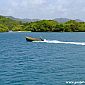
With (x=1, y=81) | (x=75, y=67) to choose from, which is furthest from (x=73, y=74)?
(x=1, y=81)

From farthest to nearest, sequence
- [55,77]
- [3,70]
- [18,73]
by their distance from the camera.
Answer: [3,70] < [18,73] < [55,77]

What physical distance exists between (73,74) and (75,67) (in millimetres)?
5492

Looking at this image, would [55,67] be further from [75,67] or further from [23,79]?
[23,79]

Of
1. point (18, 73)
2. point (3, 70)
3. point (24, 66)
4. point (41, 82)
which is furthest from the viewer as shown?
point (24, 66)

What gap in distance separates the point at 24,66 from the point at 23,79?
9851 millimetres

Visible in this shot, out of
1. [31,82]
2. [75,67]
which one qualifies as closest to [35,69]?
[75,67]

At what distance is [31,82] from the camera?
105 feet

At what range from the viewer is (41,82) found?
31.8 meters

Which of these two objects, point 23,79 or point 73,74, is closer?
point 23,79

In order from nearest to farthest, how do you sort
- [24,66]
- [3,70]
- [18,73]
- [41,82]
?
[41,82] → [18,73] → [3,70] → [24,66]

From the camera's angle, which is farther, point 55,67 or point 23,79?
point 55,67

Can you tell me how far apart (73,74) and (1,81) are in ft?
30.1

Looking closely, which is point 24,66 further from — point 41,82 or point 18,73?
point 41,82

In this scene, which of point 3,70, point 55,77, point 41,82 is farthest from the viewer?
point 3,70
